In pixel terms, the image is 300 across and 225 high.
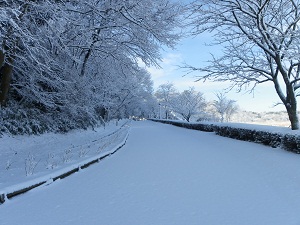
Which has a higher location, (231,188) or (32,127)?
(32,127)

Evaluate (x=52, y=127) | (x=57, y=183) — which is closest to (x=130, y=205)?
(x=57, y=183)

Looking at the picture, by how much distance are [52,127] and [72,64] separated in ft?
14.3

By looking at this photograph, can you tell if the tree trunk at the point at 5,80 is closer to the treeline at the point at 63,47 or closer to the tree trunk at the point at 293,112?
the treeline at the point at 63,47

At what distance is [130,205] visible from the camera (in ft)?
14.1

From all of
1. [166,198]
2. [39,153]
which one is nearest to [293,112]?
[166,198]

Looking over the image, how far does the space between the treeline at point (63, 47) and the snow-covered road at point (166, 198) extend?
11.4ft

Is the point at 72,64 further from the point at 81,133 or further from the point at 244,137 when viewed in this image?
the point at 244,137

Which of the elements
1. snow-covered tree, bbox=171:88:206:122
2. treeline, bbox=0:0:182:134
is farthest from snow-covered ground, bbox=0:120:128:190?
snow-covered tree, bbox=171:88:206:122

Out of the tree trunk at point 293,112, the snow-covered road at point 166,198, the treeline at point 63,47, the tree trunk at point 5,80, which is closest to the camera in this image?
the snow-covered road at point 166,198

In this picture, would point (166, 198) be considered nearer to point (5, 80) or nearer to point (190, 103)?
point (5, 80)

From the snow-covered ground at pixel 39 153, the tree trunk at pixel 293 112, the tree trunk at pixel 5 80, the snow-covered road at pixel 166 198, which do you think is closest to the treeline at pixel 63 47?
the tree trunk at pixel 5 80

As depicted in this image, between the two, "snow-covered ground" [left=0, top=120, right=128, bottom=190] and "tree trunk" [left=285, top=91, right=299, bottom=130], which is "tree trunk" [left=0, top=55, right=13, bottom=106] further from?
"tree trunk" [left=285, top=91, right=299, bottom=130]

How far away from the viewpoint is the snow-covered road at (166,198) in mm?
3730

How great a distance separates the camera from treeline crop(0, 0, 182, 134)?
7.51 m
